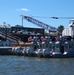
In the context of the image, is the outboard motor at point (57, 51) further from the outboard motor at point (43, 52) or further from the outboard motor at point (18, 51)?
the outboard motor at point (18, 51)

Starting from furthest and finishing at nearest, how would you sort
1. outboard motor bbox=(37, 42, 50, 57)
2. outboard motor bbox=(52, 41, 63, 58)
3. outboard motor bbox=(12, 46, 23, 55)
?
outboard motor bbox=(12, 46, 23, 55)
outboard motor bbox=(37, 42, 50, 57)
outboard motor bbox=(52, 41, 63, 58)

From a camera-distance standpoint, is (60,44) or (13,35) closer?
(60,44)

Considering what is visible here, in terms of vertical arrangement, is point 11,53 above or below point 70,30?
below

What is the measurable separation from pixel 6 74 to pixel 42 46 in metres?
30.9

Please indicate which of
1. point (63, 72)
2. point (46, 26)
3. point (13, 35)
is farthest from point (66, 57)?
point (46, 26)

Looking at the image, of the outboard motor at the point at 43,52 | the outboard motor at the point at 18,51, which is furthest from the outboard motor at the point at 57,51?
the outboard motor at the point at 18,51

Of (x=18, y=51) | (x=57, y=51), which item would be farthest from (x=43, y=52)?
(x=18, y=51)

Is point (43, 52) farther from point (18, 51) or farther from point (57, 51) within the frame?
Result: point (18, 51)

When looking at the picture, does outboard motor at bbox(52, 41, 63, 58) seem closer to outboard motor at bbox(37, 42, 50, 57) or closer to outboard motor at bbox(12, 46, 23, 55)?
outboard motor at bbox(37, 42, 50, 57)

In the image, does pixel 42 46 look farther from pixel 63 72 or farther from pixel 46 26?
pixel 46 26

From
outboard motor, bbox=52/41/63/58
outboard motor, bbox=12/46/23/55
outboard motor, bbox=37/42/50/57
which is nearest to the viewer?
outboard motor, bbox=52/41/63/58

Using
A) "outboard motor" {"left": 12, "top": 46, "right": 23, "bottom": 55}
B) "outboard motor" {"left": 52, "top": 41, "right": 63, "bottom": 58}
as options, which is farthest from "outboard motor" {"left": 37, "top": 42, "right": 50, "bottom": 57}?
"outboard motor" {"left": 12, "top": 46, "right": 23, "bottom": 55}

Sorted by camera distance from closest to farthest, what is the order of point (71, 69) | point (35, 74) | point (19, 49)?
point (35, 74), point (71, 69), point (19, 49)

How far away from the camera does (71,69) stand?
47.5 m
